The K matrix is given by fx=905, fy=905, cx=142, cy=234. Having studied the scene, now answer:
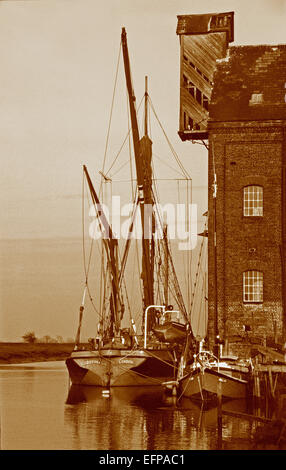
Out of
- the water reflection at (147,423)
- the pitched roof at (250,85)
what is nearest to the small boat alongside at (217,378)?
the water reflection at (147,423)

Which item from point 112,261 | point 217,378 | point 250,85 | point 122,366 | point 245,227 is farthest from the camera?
point 112,261

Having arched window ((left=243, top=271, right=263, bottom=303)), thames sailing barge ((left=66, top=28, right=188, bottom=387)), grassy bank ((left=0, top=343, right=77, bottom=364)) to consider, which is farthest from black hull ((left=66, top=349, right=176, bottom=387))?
grassy bank ((left=0, top=343, right=77, bottom=364))

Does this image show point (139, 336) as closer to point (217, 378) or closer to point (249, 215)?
point (249, 215)

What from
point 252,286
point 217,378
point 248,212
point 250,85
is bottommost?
point 217,378

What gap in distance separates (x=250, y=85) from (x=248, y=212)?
5.73m

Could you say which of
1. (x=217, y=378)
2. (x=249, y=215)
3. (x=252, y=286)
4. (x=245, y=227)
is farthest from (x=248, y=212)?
(x=217, y=378)

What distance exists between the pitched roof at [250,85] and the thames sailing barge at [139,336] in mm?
3503

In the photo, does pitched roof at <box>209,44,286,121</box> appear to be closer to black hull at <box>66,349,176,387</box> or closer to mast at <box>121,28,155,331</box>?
mast at <box>121,28,155,331</box>

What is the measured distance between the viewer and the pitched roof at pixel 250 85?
3728 centimetres

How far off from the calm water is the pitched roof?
12.0 metres

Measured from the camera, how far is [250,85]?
3847 centimetres

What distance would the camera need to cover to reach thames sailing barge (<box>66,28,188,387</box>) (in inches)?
1398

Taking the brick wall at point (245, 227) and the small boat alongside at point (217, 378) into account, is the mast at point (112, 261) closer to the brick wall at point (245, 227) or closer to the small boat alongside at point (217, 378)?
the brick wall at point (245, 227)
